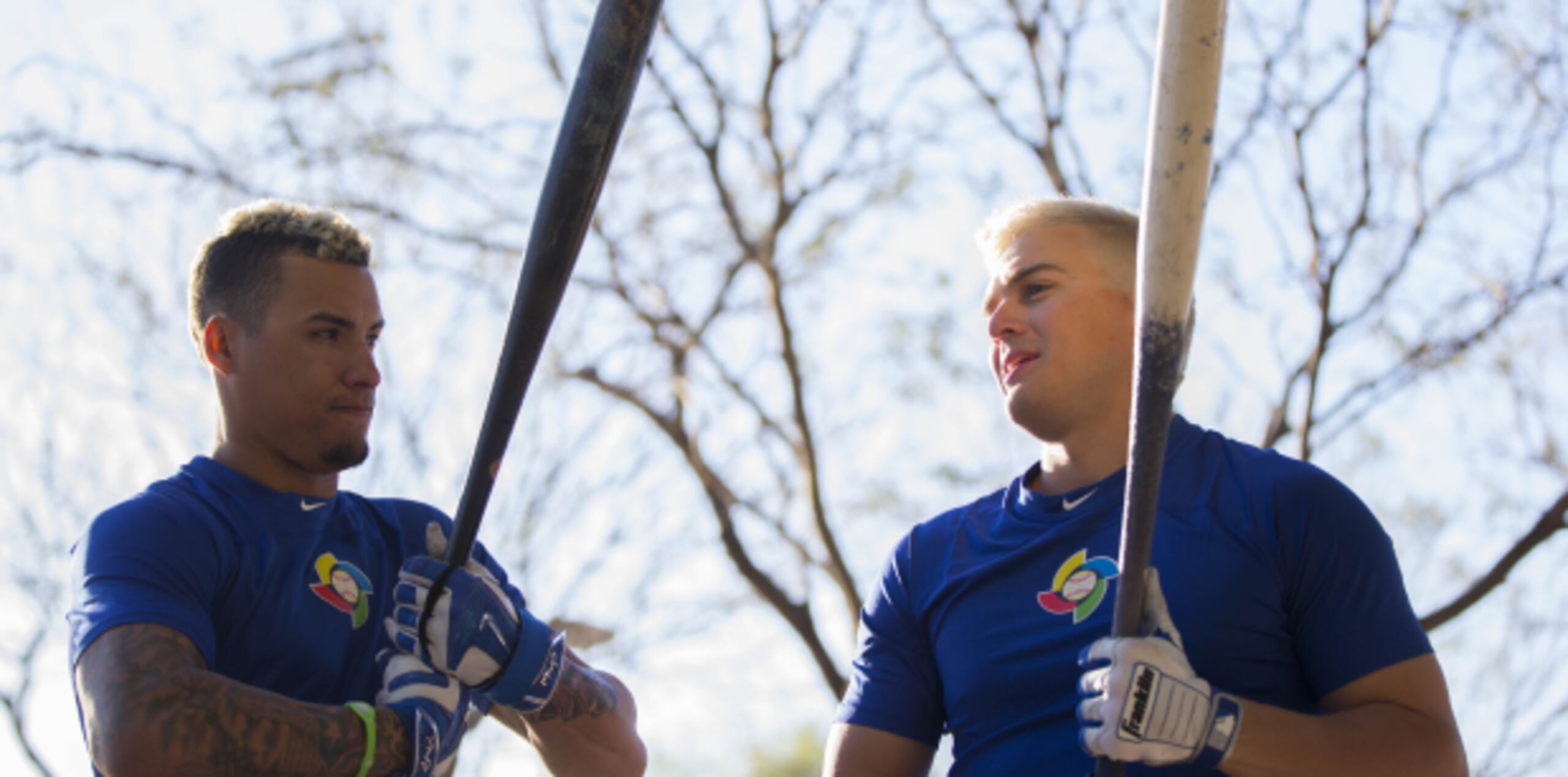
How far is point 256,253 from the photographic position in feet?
10.2

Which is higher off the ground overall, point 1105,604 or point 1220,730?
point 1105,604

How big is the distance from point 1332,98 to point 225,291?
21.8ft

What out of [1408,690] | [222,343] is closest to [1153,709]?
[1408,690]

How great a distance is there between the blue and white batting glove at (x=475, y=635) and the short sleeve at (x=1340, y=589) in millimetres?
1353

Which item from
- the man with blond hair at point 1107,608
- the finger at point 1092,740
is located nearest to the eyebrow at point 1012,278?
the man with blond hair at point 1107,608

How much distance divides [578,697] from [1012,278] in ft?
4.07

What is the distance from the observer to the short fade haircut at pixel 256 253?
306cm

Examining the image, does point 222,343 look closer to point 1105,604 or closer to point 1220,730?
point 1105,604

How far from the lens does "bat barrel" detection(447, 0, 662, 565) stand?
2273mm

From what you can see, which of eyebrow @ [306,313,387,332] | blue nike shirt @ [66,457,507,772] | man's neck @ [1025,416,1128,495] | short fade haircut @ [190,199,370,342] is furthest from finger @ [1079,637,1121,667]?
short fade haircut @ [190,199,370,342]

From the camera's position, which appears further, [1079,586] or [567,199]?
[1079,586]

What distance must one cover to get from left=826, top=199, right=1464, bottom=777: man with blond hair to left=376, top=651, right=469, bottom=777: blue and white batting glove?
2.49 ft

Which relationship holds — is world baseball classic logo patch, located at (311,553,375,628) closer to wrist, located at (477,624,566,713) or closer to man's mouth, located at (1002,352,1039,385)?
wrist, located at (477,624,566,713)

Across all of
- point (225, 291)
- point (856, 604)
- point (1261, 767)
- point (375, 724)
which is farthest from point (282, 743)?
point (856, 604)
